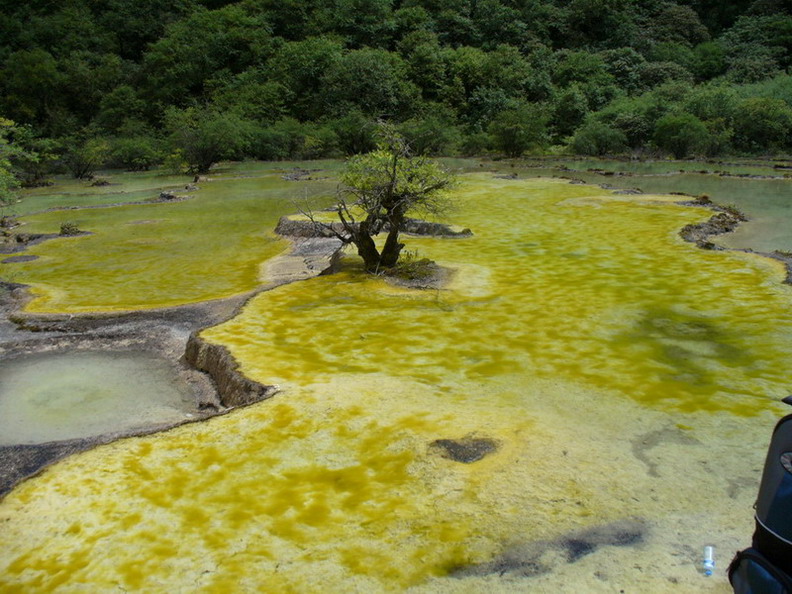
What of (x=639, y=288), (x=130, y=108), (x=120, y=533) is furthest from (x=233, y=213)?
(x=130, y=108)

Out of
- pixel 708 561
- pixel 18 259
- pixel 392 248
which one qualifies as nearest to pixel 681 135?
pixel 392 248

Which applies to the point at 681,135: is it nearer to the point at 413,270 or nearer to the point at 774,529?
the point at 413,270

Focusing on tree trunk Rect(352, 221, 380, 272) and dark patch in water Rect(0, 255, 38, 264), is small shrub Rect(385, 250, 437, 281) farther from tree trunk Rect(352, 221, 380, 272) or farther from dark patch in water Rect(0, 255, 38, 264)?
dark patch in water Rect(0, 255, 38, 264)

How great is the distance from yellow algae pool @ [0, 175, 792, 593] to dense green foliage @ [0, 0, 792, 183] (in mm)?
34422

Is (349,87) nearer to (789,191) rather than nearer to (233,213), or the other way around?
(233,213)

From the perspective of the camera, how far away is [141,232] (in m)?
20.7

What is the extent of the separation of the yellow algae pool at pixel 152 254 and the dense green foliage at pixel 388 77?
15983 mm

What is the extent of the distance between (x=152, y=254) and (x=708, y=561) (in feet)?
53.2

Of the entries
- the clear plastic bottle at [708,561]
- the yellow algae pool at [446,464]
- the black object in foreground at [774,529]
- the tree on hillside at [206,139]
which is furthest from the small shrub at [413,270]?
the tree on hillside at [206,139]

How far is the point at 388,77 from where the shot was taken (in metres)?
58.6

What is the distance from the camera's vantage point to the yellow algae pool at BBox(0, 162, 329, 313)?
1279cm

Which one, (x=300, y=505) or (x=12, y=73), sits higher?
(x=12, y=73)

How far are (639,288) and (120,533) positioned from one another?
9498 mm

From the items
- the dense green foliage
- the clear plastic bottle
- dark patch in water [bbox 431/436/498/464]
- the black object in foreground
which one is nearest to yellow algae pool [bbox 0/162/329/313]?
dark patch in water [bbox 431/436/498/464]
